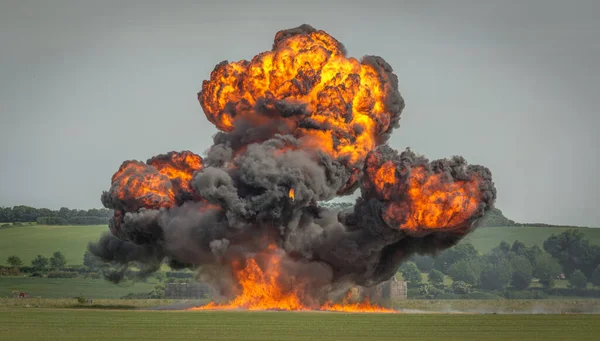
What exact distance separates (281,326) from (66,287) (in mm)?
98674

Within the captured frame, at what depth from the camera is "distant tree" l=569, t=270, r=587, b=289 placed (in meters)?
194

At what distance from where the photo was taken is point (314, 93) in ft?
381

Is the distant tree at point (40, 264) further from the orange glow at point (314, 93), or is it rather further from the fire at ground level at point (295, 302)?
the orange glow at point (314, 93)

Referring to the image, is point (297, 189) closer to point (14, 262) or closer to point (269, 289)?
point (269, 289)

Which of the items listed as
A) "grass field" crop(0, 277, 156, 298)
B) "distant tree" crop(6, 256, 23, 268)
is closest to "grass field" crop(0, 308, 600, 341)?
"grass field" crop(0, 277, 156, 298)

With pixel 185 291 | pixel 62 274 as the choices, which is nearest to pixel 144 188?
pixel 185 291

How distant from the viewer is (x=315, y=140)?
4542 inches

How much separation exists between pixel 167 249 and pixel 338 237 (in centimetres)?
1687

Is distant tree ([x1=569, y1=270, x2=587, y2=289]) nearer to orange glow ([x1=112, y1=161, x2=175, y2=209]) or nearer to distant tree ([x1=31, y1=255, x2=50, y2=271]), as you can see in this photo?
distant tree ([x1=31, y1=255, x2=50, y2=271])

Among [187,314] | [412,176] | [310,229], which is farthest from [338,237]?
[187,314]

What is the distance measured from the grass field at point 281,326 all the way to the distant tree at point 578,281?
95.0 m

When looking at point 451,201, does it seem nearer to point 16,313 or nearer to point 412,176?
point 412,176

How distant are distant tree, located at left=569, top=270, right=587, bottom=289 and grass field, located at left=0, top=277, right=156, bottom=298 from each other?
6676 centimetres

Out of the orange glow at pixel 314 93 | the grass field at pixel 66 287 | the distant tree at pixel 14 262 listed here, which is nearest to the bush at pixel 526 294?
the grass field at pixel 66 287
